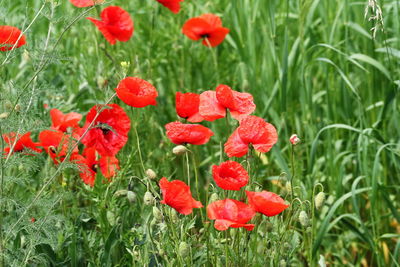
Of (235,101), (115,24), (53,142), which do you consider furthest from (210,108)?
(115,24)

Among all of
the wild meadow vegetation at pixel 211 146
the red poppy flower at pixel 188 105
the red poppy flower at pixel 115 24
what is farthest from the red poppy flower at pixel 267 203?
the red poppy flower at pixel 115 24

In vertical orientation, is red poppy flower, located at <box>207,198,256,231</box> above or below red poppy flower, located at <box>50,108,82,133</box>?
above

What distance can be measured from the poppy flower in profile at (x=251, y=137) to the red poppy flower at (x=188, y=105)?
162mm

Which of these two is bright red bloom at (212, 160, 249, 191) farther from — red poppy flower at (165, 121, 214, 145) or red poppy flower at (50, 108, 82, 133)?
red poppy flower at (50, 108, 82, 133)

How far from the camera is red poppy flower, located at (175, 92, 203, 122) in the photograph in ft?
6.93

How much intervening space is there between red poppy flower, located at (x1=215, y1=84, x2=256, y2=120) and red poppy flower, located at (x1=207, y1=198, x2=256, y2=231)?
0.29m

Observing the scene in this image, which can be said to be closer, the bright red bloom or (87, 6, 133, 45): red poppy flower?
the bright red bloom

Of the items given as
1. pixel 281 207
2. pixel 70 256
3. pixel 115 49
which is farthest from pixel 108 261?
pixel 115 49

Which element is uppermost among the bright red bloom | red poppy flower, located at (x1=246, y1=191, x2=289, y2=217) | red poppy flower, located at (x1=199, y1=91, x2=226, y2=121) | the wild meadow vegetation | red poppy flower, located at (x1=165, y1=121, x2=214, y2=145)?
red poppy flower, located at (x1=199, y1=91, x2=226, y2=121)

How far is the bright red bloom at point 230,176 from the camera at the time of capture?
6.13 ft

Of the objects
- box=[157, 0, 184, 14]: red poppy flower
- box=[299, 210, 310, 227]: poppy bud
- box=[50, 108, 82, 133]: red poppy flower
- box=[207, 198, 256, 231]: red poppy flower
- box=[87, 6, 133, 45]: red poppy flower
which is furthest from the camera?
box=[157, 0, 184, 14]: red poppy flower

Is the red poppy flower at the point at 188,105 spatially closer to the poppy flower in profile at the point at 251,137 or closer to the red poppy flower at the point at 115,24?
the poppy flower in profile at the point at 251,137

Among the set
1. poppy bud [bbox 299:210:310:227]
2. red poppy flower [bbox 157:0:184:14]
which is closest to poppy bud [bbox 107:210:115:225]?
poppy bud [bbox 299:210:310:227]

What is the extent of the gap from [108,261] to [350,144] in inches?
43.1
